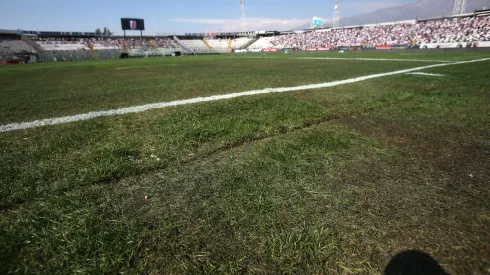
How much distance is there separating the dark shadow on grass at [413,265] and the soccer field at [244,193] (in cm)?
3

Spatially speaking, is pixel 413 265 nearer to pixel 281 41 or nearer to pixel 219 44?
pixel 281 41

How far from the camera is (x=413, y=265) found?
1259mm

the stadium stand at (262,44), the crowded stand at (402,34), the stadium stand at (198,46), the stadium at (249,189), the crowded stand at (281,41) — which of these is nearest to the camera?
the stadium at (249,189)

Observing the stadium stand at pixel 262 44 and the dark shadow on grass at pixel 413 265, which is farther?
the stadium stand at pixel 262 44

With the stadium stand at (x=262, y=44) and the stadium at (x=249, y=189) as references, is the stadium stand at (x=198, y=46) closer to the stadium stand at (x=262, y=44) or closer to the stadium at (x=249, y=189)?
the stadium stand at (x=262, y=44)

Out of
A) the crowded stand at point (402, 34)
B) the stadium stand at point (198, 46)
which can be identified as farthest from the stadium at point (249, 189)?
the stadium stand at point (198, 46)

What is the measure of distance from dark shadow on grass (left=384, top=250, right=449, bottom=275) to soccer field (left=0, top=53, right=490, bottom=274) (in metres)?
0.03

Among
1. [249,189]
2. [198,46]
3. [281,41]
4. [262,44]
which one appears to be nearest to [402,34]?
[281,41]

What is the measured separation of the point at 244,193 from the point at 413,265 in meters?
1.10

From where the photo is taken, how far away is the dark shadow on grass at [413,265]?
1222 mm

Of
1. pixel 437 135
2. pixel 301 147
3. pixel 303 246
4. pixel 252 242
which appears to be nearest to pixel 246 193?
pixel 252 242

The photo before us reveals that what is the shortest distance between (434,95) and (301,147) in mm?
4463

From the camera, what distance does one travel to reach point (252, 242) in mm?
1430

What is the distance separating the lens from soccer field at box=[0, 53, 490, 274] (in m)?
1.33
